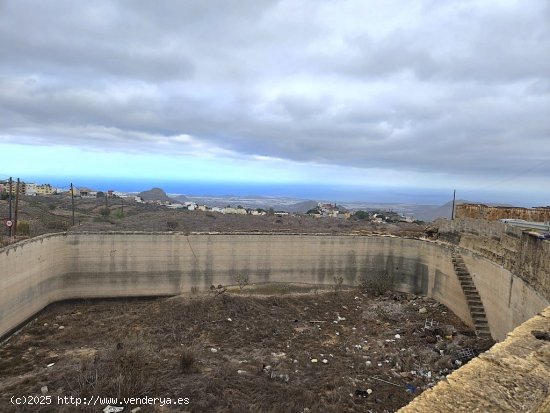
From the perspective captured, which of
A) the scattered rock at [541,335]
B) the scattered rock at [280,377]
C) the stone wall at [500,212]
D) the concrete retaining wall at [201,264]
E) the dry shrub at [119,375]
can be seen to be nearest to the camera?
the scattered rock at [541,335]

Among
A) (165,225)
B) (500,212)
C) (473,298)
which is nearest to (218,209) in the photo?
(165,225)

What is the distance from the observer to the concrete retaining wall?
43.5 ft

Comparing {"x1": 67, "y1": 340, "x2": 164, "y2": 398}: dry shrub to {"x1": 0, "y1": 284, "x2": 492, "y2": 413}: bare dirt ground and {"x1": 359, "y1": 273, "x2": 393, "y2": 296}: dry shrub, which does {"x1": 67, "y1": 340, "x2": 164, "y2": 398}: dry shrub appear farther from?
{"x1": 359, "y1": 273, "x2": 393, "y2": 296}: dry shrub

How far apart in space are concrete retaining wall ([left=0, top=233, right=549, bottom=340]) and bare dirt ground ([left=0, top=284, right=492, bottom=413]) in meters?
0.69

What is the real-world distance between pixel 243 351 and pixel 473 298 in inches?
283

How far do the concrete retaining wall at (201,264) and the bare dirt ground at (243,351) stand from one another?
0.69 m

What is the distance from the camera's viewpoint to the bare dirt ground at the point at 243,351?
790cm

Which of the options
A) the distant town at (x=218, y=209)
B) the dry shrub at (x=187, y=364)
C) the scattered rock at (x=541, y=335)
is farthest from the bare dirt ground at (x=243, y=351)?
the distant town at (x=218, y=209)

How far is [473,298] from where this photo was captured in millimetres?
11906

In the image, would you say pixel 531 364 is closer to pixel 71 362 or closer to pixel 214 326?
pixel 71 362

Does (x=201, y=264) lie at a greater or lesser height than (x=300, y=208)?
greater

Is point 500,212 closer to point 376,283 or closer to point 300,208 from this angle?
point 376,283

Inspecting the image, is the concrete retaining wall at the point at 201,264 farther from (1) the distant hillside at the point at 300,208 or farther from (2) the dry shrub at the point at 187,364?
(1) the distant hillside at the point at 300,208

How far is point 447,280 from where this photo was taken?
13984 mm
